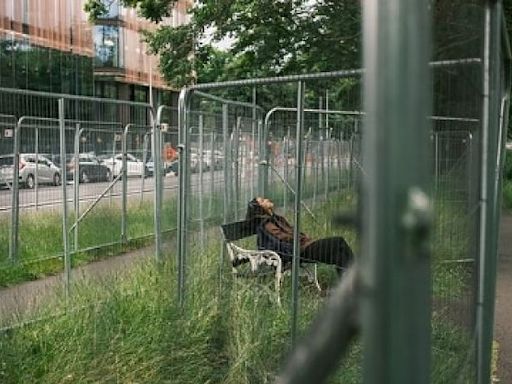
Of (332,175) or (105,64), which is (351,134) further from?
(105,64)

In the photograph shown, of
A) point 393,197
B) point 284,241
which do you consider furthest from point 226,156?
point 393,197

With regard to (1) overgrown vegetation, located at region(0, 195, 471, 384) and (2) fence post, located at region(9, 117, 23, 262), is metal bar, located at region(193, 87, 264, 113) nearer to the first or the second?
(1) overgrown vegetation, located at region(0, 195, 471, 384)

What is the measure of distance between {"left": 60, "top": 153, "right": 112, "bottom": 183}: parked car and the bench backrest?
2.80 meters

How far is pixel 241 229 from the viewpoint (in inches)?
280

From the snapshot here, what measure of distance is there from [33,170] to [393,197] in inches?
355

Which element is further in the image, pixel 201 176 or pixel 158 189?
pixel 158 189

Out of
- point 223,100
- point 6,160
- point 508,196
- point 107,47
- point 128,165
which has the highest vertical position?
point 107,47

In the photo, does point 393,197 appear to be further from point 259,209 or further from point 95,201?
point 95,201

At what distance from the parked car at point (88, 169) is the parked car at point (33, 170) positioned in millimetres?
174

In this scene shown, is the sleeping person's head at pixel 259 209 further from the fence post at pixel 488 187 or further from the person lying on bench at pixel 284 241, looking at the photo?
the fence post at pixel 488 187

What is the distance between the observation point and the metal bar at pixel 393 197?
1.05 meters

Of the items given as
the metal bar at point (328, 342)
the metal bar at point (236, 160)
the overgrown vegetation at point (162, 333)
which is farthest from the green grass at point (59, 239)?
the metal bar at point (328, 342)

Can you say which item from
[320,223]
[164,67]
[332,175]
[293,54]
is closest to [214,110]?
[332,175]

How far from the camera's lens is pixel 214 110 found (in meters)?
7.55
